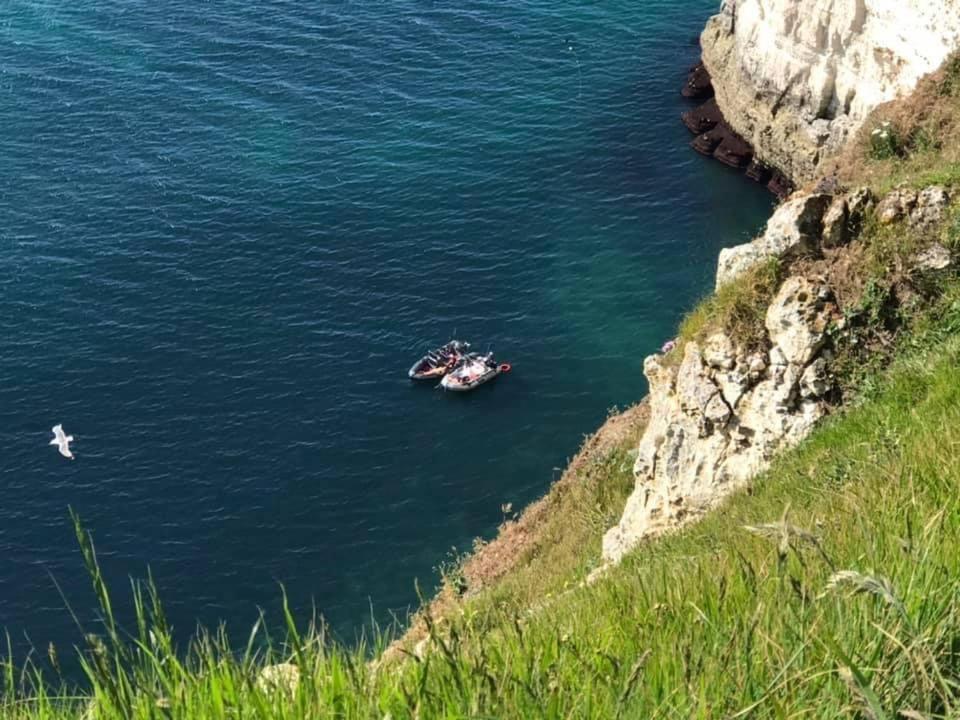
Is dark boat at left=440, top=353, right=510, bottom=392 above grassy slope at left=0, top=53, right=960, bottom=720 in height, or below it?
below

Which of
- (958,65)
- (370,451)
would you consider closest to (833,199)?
(958,65)

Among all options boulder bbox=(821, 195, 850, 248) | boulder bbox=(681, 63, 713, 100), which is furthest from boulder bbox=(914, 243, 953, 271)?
boulder bbox=(681, 63, 713, 100)

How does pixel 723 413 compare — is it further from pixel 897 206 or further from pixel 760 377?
pixel 897 206

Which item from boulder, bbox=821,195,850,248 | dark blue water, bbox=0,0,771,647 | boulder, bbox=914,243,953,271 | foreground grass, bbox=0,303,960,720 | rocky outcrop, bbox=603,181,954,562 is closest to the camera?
foreground grass, bbox=0,303,960,720

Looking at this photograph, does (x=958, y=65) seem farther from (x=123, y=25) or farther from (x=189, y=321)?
(x=123, y=25)

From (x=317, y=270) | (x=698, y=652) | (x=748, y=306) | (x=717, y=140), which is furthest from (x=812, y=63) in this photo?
(x=698, y=652)

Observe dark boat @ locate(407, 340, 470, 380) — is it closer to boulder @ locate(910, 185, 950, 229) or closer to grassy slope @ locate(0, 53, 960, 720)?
boulder @ locate(910, 185, 950, 229)

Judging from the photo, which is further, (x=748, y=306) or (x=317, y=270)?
(x=317, y=270)
